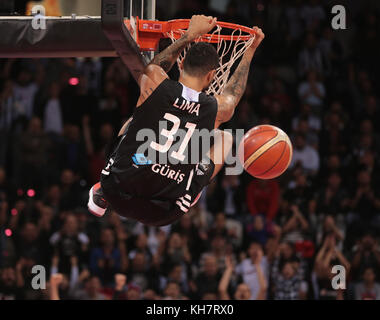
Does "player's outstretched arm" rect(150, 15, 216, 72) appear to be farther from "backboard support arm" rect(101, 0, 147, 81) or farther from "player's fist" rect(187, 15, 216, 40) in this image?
"backboard support arm" rect(101, 0, 147, 81)

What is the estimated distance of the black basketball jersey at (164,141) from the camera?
481cm

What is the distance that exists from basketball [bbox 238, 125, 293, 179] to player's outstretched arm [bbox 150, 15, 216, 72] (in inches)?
44.6

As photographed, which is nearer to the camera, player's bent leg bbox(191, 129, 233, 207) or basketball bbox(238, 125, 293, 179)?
player's bent leg bbox(191, 129, 233, 207)

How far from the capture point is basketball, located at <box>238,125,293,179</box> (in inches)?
221

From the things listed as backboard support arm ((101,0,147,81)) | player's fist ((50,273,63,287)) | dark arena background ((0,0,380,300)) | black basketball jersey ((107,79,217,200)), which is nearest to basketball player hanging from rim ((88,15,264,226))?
black basketball jersey ((107,79,217,200))

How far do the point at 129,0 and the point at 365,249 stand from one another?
6220 millimetres

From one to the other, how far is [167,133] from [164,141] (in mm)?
60

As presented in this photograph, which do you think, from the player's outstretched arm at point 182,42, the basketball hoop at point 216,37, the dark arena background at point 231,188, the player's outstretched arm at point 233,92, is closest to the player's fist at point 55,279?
the dark arena background at point 231,188

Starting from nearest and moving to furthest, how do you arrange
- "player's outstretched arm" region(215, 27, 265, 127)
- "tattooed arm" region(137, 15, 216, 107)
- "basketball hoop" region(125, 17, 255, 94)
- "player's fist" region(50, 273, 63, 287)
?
1. "tattooed arm" region(137, 15, 216, 107)
2. "player's outstretched arm" region(215, 27, 265, 127)
3. "basketball hoop" region(125, 17, 255, 94)
4. "player's fist" region(50, 273, 63, 287)

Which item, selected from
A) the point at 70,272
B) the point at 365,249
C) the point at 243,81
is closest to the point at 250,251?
the point at 365,249

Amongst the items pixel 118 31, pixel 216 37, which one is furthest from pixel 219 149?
pixel 118 31

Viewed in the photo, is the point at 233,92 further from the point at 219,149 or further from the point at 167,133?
the point at 167,133

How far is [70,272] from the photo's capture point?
993 cm

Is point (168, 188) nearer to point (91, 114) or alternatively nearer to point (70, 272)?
point (70, 272)
